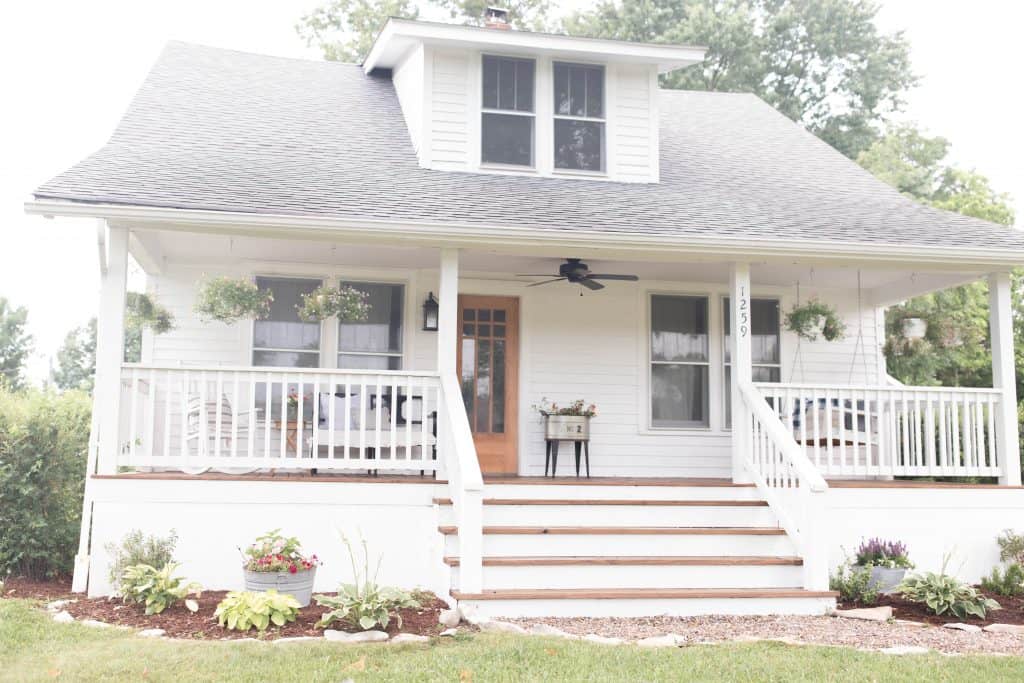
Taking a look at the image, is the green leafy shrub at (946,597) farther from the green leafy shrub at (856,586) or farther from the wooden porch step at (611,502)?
the wooden porch step at (611,502)

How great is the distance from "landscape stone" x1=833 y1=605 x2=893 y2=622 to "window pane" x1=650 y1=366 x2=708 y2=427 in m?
3.79

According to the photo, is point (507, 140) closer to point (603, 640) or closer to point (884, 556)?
point (884, 556)

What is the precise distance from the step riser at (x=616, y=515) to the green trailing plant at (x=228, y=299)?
2.78 meters

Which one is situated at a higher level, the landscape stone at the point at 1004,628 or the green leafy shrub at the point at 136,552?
the green leafy shrub at the point at 136,552

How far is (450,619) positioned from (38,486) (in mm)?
Result: 4527

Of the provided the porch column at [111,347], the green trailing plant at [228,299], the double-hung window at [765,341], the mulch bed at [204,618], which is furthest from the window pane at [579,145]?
the mulch bed at [204,618]

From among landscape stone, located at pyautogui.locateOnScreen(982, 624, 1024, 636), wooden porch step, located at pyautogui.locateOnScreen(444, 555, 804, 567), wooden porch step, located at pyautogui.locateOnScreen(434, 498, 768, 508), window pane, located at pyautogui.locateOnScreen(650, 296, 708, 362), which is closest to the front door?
window pane, located at pyautogui.locateOnScreen(650, 296, 708, 362)

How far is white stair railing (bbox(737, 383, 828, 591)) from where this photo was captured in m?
7.46

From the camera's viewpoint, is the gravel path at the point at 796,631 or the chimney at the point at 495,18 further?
the chimney at the point at 495,18

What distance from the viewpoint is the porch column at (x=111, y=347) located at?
7793mm

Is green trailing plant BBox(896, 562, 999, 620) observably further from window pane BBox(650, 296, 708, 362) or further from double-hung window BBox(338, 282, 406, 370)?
double-hung window BBox(338, 282, 406, 370)

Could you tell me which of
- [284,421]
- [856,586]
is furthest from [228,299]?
[856,586]

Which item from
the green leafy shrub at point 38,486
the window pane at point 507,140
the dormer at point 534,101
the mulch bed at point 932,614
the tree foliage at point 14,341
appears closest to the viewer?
the mulch bed at point 932,614

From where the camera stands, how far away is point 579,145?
424 inches
